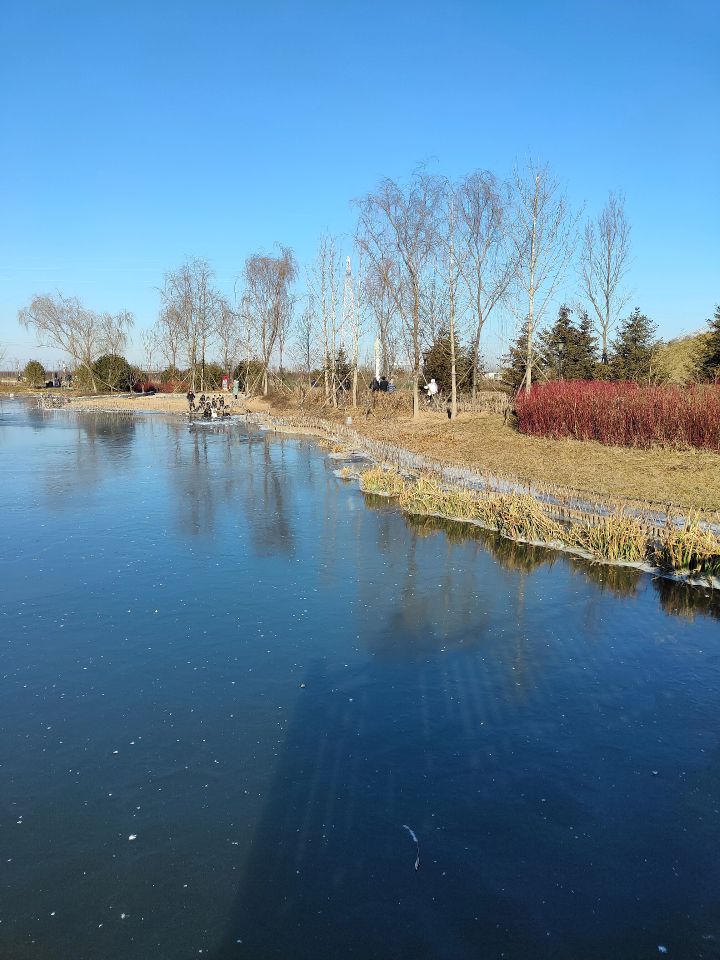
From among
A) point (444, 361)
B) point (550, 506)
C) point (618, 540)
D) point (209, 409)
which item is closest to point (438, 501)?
point (550, 506)

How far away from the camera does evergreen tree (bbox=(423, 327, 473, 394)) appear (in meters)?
31.0

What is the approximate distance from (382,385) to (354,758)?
33.6m

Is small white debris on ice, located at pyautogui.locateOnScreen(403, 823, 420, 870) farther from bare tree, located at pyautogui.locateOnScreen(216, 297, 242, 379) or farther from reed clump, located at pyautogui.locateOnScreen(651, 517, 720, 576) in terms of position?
bare tree, located at pyautogui.locateOnScreen(216, 297, 242, 379)

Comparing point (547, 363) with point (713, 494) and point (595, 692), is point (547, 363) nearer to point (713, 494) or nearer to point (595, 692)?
point (713, 494)

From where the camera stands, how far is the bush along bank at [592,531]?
31.7 feet

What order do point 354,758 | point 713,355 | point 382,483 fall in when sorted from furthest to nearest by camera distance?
point 713,355 < point 382,483 < point 354,758

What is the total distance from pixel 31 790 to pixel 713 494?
36.3 ft

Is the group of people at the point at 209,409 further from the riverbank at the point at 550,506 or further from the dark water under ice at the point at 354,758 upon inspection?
the dark water under ice at the point at 354,758

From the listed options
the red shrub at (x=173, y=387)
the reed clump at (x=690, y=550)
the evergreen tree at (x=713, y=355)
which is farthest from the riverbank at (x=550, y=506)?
the red shrub at (x=173, y=387)

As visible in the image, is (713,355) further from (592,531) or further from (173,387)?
(173,387)

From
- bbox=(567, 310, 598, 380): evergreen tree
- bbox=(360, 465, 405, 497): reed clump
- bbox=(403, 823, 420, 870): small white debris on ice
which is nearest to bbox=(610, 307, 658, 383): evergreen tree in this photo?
bbox=(567, 310, 598, 380): evergreen tree

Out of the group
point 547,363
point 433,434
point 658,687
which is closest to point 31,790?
point 658,687

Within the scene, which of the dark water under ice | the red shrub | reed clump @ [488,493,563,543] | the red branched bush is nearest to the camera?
the dark water under ice

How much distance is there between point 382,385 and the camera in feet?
125
